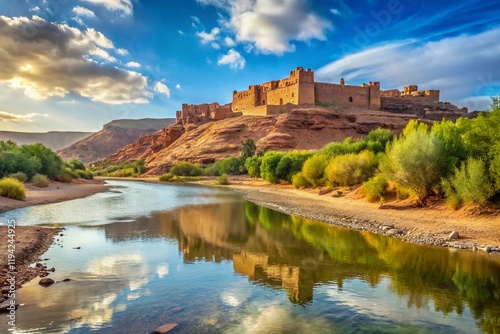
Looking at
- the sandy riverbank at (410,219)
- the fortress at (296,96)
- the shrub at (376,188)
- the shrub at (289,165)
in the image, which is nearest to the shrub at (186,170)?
the fortress at (296,96)

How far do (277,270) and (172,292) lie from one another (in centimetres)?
283

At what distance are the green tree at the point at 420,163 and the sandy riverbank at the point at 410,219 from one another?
2.87 feet

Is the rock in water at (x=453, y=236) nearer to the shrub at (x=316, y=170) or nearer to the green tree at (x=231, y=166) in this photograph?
the shrub at (x=316, y=170)

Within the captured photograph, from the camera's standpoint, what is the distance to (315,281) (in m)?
8.65

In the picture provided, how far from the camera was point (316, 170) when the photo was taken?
3039 centimetres

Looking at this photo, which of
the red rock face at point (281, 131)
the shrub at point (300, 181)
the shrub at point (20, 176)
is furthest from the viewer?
the red rock face at point (281, 131)

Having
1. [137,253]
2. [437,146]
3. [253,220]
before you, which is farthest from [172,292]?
[437,146]

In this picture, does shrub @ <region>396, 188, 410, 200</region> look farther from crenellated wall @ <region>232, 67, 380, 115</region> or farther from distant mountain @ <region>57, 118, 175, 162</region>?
distant mountain @ <region>57, 118, 175, 162</region>

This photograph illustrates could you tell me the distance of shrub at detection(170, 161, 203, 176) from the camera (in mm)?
58719

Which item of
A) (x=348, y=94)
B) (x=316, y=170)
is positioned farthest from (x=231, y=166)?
(x=348, y=94)

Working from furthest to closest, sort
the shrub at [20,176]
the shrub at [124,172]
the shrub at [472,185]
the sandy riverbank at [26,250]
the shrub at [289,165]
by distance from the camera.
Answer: the shrub at [124,172], the shrub at [289,165], the shrub at [20,176], the shrub at [472,185], the sandy riverbank at [26,250]

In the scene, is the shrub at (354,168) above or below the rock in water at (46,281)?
above

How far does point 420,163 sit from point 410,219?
2700 mm

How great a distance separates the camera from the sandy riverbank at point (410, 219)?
1204 cm
